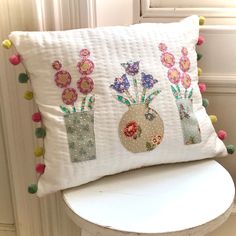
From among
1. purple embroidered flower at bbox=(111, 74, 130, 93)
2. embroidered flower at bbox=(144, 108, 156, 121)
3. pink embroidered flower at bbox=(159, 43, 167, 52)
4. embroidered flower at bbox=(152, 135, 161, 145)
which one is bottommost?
embroidered flower at bbox=(152, 135, 161, 145)

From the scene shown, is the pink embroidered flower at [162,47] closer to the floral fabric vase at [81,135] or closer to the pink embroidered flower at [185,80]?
the pink embroidered flower at [185,80]

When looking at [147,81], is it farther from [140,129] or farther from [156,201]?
[156,201]

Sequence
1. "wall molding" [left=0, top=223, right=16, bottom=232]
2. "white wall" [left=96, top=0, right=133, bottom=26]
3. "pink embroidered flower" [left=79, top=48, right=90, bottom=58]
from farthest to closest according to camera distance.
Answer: "wall molding" [left=0, top=223, right=16, bottom=232] → "white wall" [left=96, top=0, right=133, bottom=26] → "pink embroidered flower" [left=79, top=48, right=90, bottom=58]

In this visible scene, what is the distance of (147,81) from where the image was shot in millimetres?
983

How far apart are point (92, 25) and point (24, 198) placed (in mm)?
561

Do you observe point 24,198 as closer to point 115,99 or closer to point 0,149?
point 0,149

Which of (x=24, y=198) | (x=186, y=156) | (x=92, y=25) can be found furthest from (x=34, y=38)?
(x=24, y=198)

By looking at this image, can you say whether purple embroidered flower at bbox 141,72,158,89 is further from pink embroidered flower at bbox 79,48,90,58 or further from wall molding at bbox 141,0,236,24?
wall molding at bbox 141,0,236,24

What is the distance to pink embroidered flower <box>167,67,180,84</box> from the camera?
1.00m

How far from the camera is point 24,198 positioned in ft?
4.21

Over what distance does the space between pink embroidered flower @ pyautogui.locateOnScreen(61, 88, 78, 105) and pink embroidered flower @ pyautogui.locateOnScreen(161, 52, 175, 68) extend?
225mm

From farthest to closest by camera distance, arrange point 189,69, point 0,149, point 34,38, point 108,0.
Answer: point 0,149, point 108,0, point 189,69, point 34,38

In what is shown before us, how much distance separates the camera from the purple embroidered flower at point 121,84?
958 mm

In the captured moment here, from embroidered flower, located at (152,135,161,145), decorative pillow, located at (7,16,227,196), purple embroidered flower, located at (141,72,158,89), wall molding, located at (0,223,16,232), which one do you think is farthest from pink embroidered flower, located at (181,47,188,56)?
wall molding, located at (0,223,16,232)
